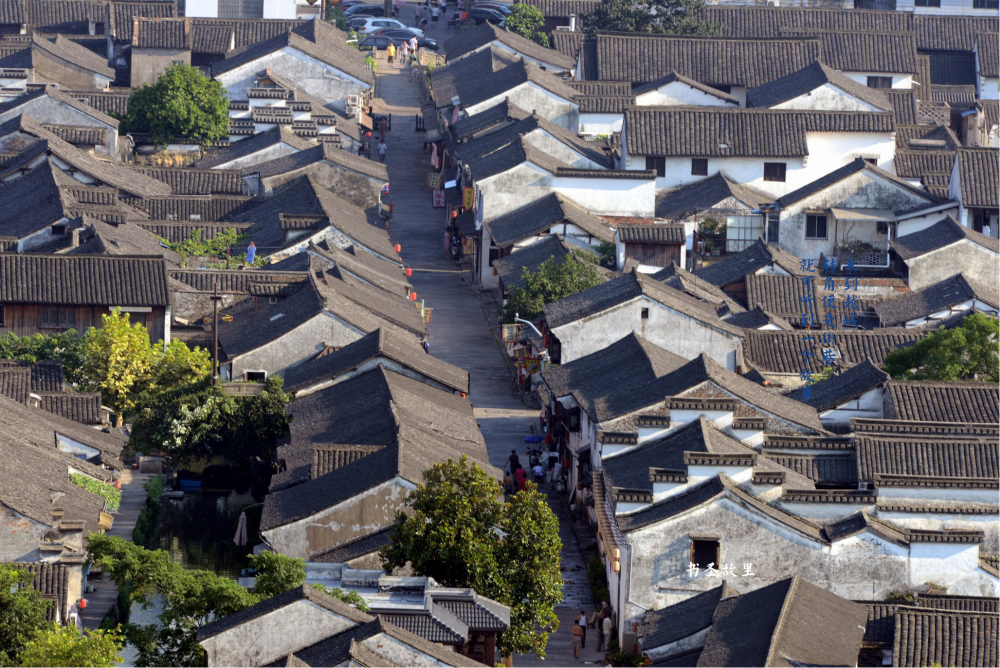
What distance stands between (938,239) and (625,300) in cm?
2022

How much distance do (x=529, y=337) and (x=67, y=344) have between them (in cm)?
1631

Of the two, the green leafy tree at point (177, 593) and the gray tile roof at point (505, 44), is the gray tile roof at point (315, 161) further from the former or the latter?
the green leafy tree at point (177, 593)

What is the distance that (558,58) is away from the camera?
4237 inches

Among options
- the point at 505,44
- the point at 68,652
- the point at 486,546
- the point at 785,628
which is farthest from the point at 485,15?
the point at 68,652

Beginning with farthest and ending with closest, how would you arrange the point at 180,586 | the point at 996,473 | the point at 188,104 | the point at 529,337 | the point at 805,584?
1. the point at 188,104
2. the point at 529,337
3. the point at 996,473
4. the point at 805,584
5. the point at 180,586

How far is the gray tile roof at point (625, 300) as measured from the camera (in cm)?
6550

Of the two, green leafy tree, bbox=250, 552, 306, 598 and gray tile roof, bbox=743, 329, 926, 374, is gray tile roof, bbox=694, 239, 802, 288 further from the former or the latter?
green leafy tree, bbox=250, 552, 306, 598

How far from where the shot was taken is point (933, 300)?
7306 centimetres

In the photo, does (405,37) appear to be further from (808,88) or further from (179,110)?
(808,88)

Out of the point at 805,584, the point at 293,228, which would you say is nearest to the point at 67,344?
the point at 293,228

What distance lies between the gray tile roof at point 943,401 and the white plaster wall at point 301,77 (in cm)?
4964

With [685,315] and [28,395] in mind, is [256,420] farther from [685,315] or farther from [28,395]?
[685,315]

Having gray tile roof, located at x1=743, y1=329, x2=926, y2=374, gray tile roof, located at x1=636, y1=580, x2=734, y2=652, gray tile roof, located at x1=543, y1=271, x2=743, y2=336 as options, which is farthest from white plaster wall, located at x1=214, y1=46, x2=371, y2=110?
gray tile roof, located at x1=636, y1=580, x2=734, y2=652

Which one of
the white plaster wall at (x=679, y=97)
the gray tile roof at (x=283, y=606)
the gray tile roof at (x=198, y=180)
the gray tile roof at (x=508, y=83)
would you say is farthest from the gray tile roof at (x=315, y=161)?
the gray tile roof at (x=283, y=606)
